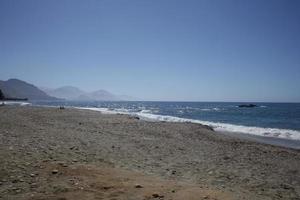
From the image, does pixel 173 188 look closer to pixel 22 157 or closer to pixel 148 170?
pixel 148 170

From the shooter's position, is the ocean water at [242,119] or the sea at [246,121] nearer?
the sea at [246,121]

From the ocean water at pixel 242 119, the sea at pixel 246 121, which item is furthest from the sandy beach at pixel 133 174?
the ocean water at pixel 242 119

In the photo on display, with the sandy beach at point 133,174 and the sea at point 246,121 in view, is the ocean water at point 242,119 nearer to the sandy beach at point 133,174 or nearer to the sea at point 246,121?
the sea at point 246,121

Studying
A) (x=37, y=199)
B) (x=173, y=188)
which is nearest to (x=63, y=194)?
(x=37, y=199)

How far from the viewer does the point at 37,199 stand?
19.8 ft

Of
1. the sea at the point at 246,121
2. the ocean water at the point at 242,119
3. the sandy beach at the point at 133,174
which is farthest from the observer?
the ocean water at the point at 242,119

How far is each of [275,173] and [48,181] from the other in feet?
26.6

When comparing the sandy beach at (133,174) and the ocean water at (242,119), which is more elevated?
the sandy beach at (133,174)

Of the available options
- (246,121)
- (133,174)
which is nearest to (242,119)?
(246,121)

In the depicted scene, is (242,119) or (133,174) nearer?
(133,174)

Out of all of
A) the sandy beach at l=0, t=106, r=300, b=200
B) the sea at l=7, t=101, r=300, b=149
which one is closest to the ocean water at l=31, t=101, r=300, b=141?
the sea at l=7, t=101, r=300, b=149

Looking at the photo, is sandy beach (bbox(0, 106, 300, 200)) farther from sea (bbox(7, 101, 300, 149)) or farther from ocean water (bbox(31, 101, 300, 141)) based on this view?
ocean water (bbox(31, 101, 300, 141))

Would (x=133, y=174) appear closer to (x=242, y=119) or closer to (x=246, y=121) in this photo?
(x=246, y=121)

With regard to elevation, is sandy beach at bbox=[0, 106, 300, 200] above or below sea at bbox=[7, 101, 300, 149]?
above
